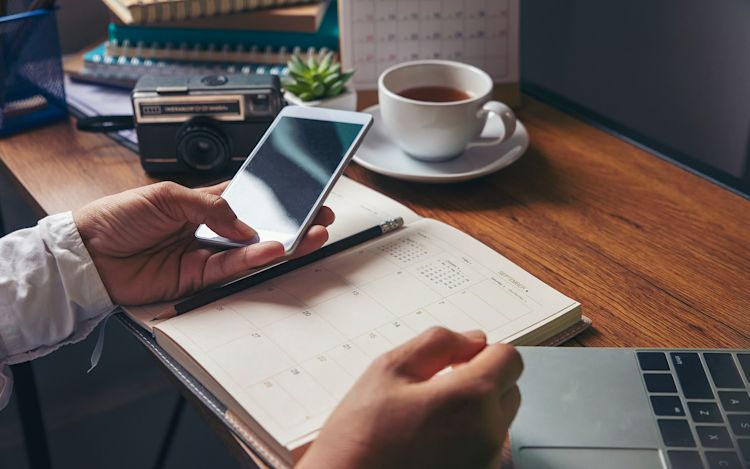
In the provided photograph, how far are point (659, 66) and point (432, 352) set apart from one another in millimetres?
830

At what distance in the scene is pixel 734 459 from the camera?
48 cm

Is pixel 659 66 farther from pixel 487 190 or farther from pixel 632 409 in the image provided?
pixel 632 409

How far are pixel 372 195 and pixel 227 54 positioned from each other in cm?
Answer: 44

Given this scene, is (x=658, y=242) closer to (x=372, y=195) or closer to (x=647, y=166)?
(x=647, y=166)

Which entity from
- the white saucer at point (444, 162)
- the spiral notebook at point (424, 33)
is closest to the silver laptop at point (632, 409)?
the white saucer at point (444, 162)

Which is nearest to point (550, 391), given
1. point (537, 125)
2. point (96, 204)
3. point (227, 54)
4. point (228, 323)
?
point (228, 323)

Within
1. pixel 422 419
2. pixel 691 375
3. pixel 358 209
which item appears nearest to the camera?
pixel 422 419

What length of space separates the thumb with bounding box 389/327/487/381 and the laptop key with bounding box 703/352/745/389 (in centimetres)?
18

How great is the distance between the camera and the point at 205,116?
2.85ft

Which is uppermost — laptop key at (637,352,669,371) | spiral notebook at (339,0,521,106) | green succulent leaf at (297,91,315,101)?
spiral notebook at (339,0,521,106)

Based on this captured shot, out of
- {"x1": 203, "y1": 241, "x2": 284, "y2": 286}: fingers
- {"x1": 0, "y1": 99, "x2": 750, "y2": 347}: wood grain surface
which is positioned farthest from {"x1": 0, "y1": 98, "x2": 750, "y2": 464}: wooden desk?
{"x1": 203, "y1": 241, "x2": 284, "y2": 286}: fingers

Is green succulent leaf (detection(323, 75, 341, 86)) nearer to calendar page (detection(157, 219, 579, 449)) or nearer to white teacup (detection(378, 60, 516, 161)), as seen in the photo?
white teacup (detection(378, 60, 516, 161))

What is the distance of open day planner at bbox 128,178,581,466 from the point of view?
53cm

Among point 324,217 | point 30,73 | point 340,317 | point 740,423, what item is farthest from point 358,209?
point 30,73
